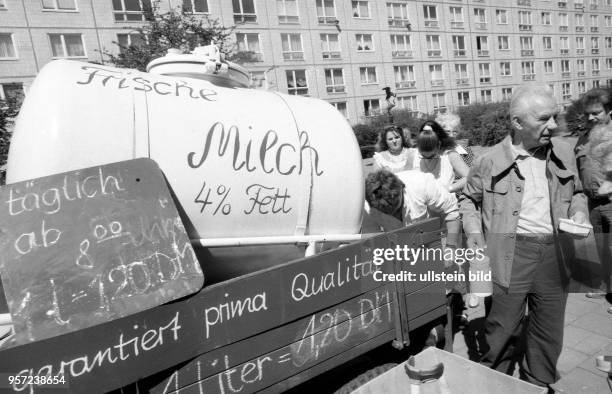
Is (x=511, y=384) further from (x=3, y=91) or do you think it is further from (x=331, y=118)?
(x=3, y=91)

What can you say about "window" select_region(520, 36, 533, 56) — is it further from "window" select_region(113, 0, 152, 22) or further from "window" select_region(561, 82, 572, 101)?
"window" select_region(113, 0, 152, 22)

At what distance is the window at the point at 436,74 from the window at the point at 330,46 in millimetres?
9729

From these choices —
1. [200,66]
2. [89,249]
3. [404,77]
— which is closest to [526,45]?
[404,77]

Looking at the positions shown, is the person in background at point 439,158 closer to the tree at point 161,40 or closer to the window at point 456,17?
the tree at point 161,40

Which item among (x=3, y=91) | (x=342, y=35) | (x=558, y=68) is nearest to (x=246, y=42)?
(x=342, y=35)

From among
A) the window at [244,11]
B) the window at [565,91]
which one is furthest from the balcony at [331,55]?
the window at [565,91]

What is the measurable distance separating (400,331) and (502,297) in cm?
71

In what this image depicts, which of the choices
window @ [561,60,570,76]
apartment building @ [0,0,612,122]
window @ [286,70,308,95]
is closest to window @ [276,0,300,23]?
apartment building @ [0,0,612,122]

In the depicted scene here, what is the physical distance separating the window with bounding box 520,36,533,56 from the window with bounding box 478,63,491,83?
19.4ft

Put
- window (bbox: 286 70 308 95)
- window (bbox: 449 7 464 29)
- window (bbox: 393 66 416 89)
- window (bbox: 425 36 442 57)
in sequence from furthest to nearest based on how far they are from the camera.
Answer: window (bbox: 449 7 464 29) < window (bbox: 425 36 442 57) < window (bbox: 393 66 416 89) < window (bbox: 286 70 308 95)

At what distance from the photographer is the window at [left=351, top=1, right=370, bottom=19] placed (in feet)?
99.7

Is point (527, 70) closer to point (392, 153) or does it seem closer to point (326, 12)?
point (326, 12)

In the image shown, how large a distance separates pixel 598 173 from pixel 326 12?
98.3 ft

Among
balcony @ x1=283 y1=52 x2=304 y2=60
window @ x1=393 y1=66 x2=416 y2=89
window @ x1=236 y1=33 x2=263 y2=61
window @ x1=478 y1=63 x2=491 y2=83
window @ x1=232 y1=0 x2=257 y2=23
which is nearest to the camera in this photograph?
window @ x1=232 y1=0 x2=257 y2=23
